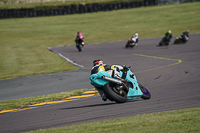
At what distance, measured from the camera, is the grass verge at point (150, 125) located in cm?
598

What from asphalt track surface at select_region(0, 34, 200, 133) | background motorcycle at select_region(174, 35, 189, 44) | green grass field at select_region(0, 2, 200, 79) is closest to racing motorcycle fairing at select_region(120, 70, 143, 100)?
asphalt track surface at select_region(0, 34, 200, 133)

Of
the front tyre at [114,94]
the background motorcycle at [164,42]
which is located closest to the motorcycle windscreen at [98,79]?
the front tyre at [114,94]

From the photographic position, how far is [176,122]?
642 centimetres

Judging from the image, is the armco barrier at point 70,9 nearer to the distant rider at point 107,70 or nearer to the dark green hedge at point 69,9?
the dark green hedge at point 69,9

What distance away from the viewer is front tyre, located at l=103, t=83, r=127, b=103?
8719 millimetres

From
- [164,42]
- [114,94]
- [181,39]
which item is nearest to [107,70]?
[114,94]

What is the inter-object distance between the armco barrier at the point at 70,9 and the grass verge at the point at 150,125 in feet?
140

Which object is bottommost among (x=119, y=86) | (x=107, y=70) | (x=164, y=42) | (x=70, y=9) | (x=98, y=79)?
(x=164, y=42)

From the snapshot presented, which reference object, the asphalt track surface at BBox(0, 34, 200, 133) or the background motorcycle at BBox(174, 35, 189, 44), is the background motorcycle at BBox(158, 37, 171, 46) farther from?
the asphalt track surface at BBox(0, 34, 200, 133)

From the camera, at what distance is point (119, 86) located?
9.04 metres

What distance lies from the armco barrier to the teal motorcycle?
1591 inches

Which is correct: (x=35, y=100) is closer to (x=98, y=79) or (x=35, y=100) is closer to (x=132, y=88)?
(x=98, y=79)

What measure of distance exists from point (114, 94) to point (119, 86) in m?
0.35

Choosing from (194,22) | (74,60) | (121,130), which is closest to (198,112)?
(121,130)
